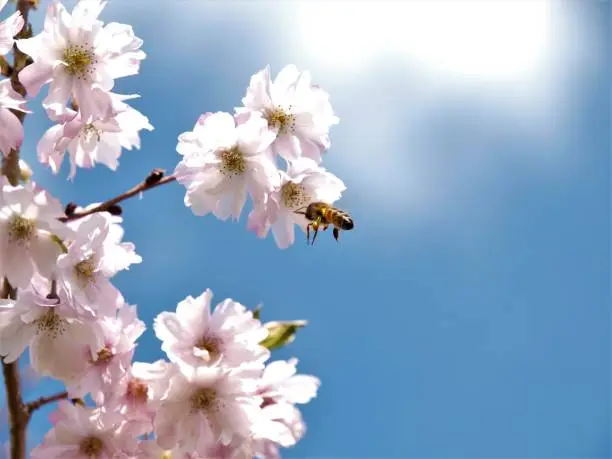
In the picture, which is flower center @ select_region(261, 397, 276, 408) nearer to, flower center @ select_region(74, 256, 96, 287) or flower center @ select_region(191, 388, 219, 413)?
flower center @ select_region(191, 388, 219, 413)

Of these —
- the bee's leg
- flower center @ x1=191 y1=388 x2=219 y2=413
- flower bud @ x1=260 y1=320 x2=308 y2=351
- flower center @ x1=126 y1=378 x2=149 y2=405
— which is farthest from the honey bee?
flower center @ x1=126 y1=378 x2=149 y2=405

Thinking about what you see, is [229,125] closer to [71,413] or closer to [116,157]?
[116,157]

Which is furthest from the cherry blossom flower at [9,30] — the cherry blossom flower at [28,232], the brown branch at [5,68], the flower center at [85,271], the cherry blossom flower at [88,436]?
the cherry blossom flower at [88,436]

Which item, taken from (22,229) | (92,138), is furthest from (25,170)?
(22,229)

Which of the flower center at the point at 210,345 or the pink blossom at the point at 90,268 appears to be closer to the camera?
the pink blossom at the point at 90,268

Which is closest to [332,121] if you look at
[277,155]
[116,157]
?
[277,155]

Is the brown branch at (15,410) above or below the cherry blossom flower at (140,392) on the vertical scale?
below

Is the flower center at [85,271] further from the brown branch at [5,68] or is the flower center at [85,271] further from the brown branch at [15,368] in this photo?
the brown branch at [5,68]
